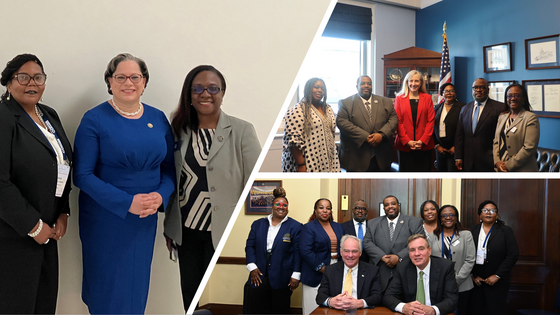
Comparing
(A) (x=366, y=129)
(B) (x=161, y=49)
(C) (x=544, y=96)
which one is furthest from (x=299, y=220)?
(C) (x=544, y=96)

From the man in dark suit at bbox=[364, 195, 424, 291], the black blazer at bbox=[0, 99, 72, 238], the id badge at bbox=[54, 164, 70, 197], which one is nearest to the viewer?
the black blazer at bbox=[0, 99, 72, 238]

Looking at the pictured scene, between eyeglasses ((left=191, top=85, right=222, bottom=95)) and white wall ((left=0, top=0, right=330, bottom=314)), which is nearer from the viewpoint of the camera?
eyeglasses ((left=191, top=85, right=222, bottom=95))

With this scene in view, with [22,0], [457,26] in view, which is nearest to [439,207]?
[457,26]

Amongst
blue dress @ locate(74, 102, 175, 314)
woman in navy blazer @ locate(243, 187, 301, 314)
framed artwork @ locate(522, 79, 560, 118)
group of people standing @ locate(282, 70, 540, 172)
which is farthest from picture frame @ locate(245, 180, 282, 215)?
framed artwork @ locate(522, 79, 560, 118)

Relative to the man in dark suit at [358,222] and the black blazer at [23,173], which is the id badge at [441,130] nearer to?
the man in dark suit at [358,222]

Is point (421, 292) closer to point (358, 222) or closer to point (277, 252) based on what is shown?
point (358, 222)

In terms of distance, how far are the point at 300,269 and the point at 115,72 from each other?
4.25 feet

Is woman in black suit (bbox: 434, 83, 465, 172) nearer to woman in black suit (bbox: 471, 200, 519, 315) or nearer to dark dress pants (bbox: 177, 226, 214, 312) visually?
woman in black suit (bbox: 471, 200, 519, 315)

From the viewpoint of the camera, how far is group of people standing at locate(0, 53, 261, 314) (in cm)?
134

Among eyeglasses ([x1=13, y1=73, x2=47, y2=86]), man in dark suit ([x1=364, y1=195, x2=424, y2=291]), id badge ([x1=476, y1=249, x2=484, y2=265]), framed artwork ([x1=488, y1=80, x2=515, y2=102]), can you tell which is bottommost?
id badge ([x1=476, y1=249, x2=484, y2=265])

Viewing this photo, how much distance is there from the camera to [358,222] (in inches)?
81.2

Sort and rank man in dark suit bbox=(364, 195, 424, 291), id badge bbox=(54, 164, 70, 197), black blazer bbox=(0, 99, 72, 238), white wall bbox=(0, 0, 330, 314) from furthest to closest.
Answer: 1. man in dark suit bbox=(364, 195, 424, 291)
2. white wall bbox=(0, 0, 330, 314)
3. id badge bbox=(54, 164, 70, 197)
4. black blazer bbox=(0, 99, 72, 238)

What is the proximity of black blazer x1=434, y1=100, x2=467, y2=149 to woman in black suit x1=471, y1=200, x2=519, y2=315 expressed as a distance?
1.52 feet

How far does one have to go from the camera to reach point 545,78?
1.81 m
